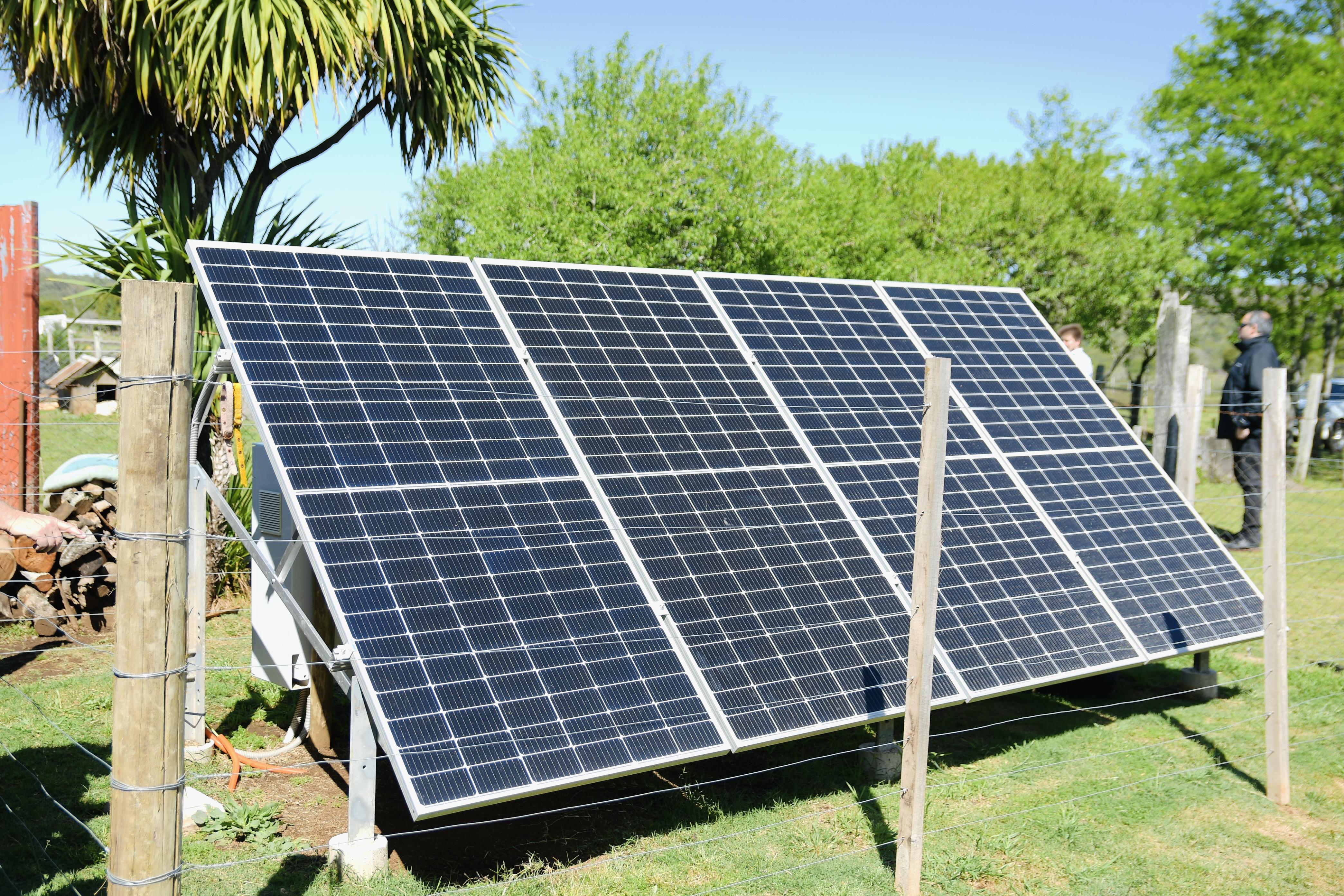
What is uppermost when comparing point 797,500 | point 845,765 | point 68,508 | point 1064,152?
point 1064,152

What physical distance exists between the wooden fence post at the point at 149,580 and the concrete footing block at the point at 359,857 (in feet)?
4.94

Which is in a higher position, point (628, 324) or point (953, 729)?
point (628, 324)

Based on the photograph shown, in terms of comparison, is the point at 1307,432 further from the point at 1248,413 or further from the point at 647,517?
the point at 647,517

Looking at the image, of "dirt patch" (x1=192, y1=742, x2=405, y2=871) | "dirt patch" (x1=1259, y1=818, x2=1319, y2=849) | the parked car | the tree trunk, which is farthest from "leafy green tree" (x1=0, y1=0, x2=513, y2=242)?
the tree trunk

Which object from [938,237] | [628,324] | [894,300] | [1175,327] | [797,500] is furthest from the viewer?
[938,237]

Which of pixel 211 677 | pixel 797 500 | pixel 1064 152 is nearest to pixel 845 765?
pixel 797 500

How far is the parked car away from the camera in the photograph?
86.0ft

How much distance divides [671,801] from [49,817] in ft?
12.0

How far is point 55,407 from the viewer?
28.3 metres

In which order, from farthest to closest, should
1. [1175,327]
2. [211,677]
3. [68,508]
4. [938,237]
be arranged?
[938,237], [1175,327], [68,508], [211,677]

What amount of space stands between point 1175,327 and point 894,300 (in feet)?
13.8

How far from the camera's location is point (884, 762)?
7047 millimetres

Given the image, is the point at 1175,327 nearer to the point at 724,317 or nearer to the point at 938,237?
the point at 724,317

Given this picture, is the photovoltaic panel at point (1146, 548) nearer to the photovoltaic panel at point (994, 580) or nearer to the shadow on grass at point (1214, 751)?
the photovoltaic panel at point (994, 580)
